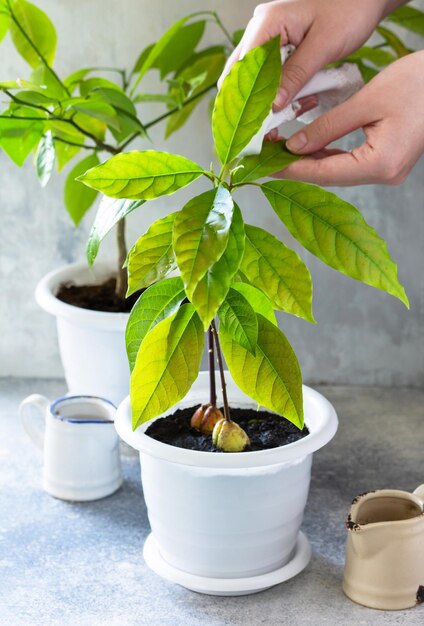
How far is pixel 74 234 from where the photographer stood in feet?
6.07

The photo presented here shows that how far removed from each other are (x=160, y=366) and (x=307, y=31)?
0.44 m

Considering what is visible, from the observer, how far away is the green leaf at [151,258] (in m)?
1.08

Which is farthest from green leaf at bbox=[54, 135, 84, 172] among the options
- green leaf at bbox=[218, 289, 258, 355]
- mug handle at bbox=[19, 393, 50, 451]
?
green leaf at bbox=[218, 289, 258, 355]

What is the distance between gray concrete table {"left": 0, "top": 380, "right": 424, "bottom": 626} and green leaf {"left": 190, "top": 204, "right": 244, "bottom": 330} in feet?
1.51

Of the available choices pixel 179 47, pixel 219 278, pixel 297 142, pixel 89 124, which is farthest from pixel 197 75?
pixel 219 278

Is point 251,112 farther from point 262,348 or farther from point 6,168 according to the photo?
point 6,168

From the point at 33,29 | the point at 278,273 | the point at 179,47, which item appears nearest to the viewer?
the point at 278,273

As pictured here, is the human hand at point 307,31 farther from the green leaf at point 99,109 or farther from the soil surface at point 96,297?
the soil surface at point 96,297

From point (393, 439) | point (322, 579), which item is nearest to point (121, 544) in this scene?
point (322, 579)

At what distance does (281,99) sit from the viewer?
1112 millimetres

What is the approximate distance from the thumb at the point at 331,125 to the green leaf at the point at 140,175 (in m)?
0.14

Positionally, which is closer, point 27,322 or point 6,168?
point 6,168

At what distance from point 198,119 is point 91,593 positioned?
0.87m

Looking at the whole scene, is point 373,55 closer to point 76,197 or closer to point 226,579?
point 76,197
